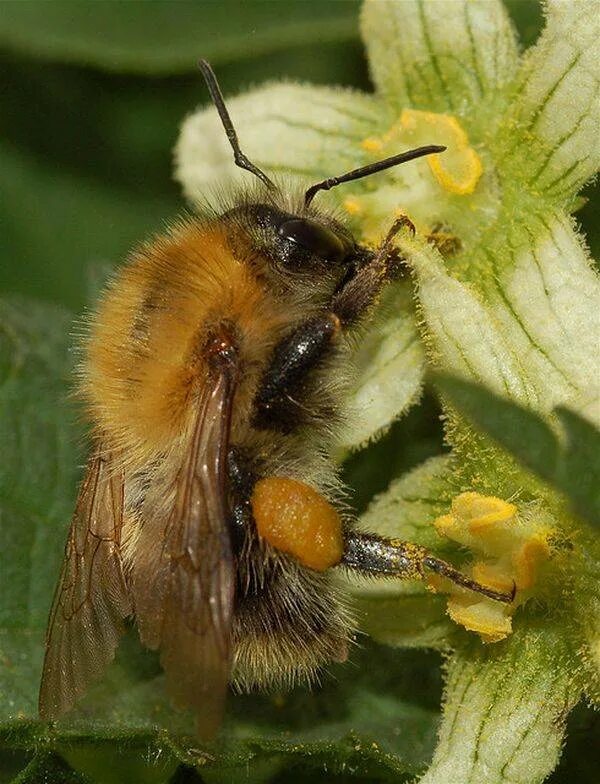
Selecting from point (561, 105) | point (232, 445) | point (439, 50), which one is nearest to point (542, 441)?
point (232, 445)

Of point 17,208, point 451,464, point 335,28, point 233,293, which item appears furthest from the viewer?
point 17,208

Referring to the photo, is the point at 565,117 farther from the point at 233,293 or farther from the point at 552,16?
the point at 233,293

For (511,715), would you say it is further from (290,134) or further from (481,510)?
(290,134)

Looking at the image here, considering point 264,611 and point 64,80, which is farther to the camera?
point 64,80

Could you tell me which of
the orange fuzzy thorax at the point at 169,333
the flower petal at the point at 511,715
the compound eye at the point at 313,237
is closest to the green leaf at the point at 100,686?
the flower petal at the point at 511,715

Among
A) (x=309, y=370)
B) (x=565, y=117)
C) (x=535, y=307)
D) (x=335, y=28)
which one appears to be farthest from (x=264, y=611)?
(x=335, y=28)

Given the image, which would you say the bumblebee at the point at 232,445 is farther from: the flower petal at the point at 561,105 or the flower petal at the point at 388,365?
the flower petal at the point at 561,105
